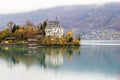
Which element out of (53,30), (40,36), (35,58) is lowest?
(35,58)

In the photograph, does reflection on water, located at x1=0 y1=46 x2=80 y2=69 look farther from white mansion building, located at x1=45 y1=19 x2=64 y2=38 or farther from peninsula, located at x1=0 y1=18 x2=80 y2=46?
white mansion building, located at x1=45 y1=19 x2=64 y2=38

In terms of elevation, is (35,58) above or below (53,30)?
below

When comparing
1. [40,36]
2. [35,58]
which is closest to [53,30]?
[40,36]

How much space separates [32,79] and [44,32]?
5427 centimetres

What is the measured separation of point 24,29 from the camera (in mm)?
80688

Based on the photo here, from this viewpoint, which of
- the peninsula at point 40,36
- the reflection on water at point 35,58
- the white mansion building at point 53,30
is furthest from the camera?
the white mansion building at point 53,30

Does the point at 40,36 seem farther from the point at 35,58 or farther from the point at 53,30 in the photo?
the point at 35,58

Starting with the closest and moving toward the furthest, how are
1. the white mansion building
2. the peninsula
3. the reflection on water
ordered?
the reflection on water → the peninsula → the white mansion building

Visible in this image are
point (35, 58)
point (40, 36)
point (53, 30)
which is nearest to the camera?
point (35, 58)

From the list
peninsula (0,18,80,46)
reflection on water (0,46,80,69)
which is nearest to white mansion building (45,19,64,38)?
peninsula (0,18,80,46)

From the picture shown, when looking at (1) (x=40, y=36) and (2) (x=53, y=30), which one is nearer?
(1) (x=40, y=36)

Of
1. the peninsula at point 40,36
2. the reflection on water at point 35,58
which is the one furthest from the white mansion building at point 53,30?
the reflection on water at point 35,58

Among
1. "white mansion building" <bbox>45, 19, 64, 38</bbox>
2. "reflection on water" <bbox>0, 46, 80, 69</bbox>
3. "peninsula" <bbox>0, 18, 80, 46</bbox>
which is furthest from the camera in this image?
"white mansion building" <bbox>45, 19, 64, 38</bbox>

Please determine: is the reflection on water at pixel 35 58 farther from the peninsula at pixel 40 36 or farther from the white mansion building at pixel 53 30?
the white mansion building at pixel 53 30
